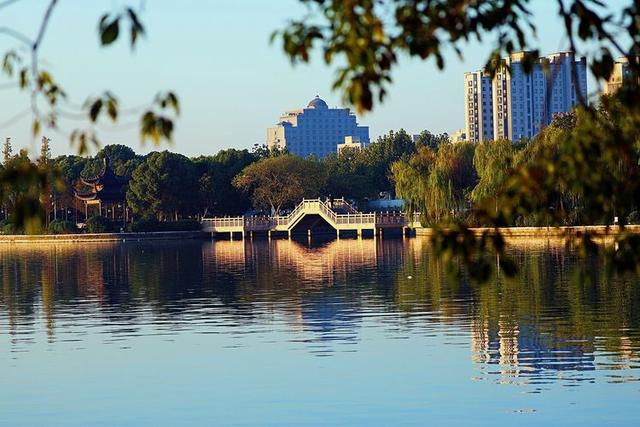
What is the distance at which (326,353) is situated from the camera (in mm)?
21328

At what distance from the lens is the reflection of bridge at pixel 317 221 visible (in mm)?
86125

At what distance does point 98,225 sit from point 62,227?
12.5 ft

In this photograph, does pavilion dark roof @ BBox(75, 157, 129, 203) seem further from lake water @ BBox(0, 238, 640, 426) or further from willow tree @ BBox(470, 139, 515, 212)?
lake water @ BBox(0, 238, 640, 426)

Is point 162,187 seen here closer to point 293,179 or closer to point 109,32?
point 293,179

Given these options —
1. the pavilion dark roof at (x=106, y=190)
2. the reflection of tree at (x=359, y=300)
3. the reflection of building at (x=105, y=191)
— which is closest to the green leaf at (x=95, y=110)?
the reflection of tree at (x=359, y=300)

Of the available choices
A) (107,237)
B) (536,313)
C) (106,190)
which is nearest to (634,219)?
(536,313)

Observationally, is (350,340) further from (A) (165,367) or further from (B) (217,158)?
(B) (217,158)

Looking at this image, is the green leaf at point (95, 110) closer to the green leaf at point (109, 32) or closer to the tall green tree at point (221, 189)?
the green leaf at point (109, 32)

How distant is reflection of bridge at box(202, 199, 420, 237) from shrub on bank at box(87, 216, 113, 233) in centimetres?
679

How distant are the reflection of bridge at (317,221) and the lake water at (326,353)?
45481mm

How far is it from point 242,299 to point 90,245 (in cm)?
5706

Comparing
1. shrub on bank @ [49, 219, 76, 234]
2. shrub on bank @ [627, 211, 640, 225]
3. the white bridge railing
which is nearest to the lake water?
shrub on bank @ [627, 211, 640, 225]

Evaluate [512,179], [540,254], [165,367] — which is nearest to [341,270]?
[540,254]

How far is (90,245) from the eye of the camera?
89.1 m
